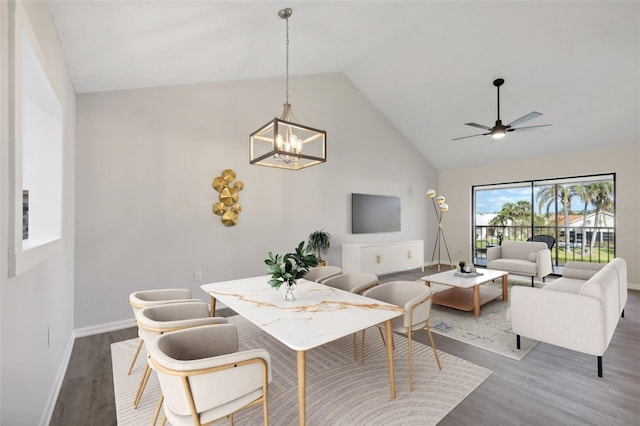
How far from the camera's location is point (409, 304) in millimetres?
2176

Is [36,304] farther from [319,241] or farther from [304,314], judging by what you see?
[319,241]

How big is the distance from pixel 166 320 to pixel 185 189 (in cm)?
212

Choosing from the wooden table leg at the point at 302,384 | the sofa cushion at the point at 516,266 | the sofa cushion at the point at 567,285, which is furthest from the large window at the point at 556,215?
the wooden table leg at the point at 302,384

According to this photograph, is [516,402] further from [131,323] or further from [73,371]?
[131,323]

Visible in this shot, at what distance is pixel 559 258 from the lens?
6.34m

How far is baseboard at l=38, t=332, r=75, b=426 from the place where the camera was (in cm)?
184

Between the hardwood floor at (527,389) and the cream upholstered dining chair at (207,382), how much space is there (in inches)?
37.4

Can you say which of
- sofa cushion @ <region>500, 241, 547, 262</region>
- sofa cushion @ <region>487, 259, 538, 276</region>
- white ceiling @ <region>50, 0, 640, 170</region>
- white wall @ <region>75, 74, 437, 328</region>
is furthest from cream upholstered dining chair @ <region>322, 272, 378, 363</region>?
sofa cushion @ <region>500, 241, 547, 262</region>

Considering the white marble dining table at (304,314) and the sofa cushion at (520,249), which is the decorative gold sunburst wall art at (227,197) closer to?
the white marble dining table at (304,314)

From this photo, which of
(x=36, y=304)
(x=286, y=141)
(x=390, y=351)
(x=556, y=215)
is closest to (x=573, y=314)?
(x=390, y=351)

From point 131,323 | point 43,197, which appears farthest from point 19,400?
point 131,323

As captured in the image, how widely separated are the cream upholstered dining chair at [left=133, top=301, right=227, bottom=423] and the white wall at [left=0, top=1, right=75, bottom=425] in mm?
515

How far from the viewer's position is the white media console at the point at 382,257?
17.9ft

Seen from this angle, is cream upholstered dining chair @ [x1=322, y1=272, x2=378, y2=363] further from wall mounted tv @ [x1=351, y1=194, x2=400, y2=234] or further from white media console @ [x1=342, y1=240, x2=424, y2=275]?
wall mounted tv @ [x1=351, y1=194, x2=400, y2=234]
